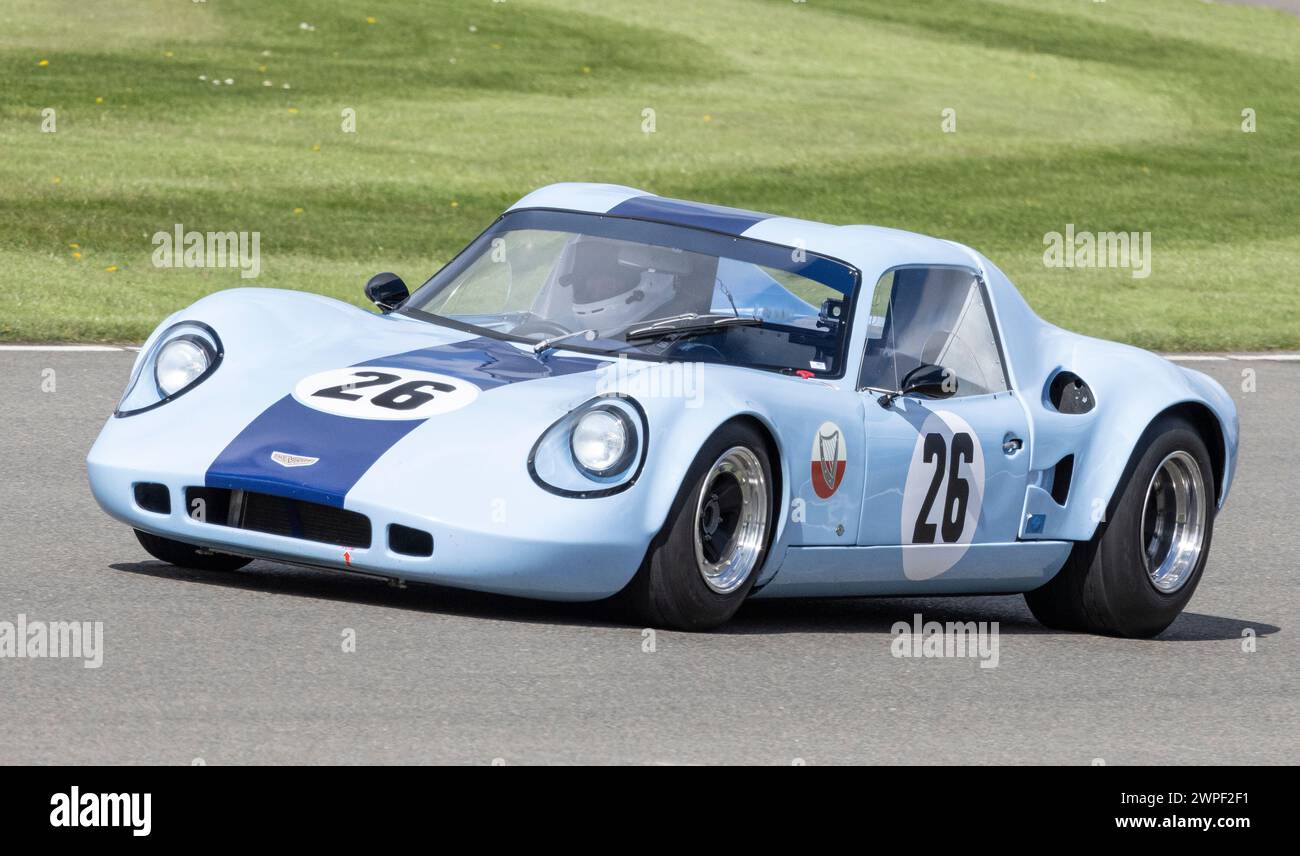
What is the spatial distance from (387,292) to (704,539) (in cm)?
190

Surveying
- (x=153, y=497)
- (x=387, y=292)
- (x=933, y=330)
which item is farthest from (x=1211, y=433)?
(x=153, y=497)

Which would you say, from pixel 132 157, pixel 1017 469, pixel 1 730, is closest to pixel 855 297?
pixel 1017 469

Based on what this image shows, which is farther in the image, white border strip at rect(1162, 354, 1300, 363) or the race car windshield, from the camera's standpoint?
white border strip at rect(1162, 354, 1300, 363)

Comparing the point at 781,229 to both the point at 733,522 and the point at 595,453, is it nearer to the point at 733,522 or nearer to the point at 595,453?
the point at 733,522

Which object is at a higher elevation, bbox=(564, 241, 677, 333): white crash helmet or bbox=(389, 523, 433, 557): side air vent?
bbox=(564, 241, 677, 333): white crash helmet

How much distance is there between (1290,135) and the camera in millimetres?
28969

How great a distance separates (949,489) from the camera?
692 cm

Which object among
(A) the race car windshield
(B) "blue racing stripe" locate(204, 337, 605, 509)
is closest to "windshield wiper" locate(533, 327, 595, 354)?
(A) the race car windshield

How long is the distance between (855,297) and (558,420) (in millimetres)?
1382

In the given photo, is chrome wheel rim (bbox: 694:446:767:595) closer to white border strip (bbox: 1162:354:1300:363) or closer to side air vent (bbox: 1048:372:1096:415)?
side air vent (bbox: 1048:372:1096:415)

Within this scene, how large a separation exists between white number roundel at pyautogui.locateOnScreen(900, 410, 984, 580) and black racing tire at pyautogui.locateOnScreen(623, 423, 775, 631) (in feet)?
2.13

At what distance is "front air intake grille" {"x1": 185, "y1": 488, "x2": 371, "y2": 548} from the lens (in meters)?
6.00

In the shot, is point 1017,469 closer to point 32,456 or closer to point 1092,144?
point 32,456
